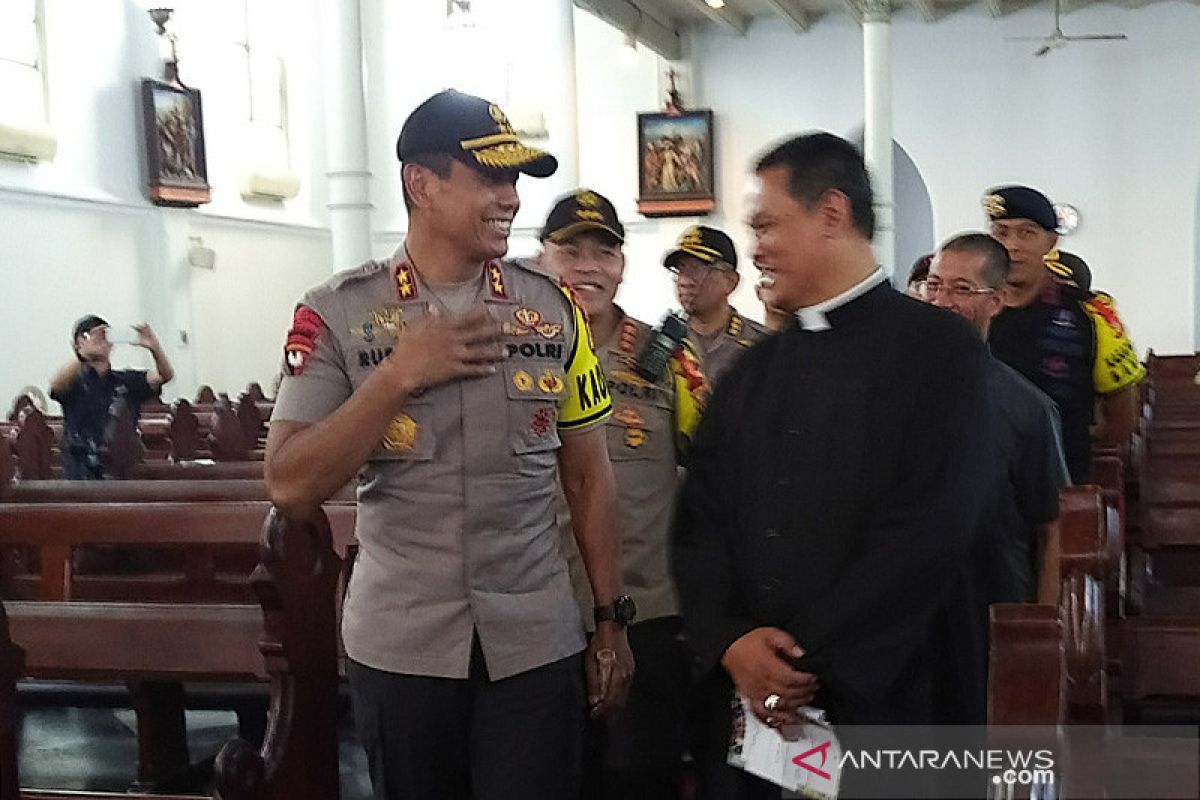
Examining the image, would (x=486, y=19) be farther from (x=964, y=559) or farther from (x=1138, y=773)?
(x=1138, y=773)

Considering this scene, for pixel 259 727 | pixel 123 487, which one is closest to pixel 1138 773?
pixel 123 487

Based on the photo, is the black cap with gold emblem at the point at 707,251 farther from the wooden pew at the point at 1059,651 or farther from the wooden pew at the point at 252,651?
the wooden pew at the point at 1059,651

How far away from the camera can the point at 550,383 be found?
206 cm

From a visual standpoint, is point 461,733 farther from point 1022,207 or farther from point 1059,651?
point 1022,207

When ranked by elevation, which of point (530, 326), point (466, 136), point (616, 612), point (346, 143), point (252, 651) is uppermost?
point (346, 143)

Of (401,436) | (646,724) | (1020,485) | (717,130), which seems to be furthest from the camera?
(717,130)

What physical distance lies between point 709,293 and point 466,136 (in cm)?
150

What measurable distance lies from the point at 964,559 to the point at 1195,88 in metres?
13.4

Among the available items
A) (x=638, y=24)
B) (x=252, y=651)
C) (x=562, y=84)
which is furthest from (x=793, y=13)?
(x=252, y=651)

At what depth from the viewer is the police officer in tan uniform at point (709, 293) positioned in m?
3.39

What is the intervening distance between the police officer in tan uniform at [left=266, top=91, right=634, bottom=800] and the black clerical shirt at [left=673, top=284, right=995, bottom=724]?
0.26 m

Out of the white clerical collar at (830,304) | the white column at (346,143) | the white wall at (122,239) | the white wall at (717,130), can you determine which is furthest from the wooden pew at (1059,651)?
the white wall at (717,130)

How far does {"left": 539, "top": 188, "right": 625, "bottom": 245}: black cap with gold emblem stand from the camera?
273 centimetres

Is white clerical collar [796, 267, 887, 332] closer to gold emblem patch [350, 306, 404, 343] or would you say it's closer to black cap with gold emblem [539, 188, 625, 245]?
gold emblem patch [350, 306, 404, 343]
